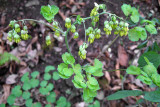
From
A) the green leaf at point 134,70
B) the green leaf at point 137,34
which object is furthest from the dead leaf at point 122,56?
the green leaf at point 134,70

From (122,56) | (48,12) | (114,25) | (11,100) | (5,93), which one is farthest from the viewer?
(122,56)

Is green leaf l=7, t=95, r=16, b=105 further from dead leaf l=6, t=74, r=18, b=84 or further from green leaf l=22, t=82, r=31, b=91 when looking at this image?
dead leaf l=6, t=74, r=18, b=84

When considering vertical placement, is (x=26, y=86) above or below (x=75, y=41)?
below

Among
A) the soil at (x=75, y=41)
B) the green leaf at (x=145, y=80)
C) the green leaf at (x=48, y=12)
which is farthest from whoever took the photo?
the soil at (x=75, y=41)

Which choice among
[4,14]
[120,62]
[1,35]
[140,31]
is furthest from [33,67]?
[140,31]

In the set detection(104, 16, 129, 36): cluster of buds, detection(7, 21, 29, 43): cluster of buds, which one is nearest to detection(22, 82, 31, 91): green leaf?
detection(7, 21, 29, 43): cluster of buds

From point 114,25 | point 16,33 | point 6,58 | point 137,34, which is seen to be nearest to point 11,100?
point 6,58

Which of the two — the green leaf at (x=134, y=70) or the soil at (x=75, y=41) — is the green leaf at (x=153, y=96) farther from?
the soil at (x=75, y=41)

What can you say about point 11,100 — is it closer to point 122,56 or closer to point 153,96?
point 153,96

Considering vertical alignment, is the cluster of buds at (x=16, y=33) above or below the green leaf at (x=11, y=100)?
above
